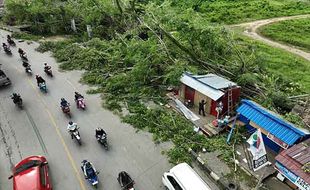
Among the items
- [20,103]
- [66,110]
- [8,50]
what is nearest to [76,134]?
[66,110]

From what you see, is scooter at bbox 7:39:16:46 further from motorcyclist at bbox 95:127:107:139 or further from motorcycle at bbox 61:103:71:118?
motorcyclist at bbox 95:127:107:139

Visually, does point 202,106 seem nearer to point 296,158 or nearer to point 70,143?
point 296,158

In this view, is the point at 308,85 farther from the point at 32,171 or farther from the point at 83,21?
the point at 83,21

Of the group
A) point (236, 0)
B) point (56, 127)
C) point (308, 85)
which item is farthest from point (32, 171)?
point (236, 0)

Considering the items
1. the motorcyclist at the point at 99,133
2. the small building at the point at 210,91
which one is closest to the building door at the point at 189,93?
the small building at the point at 210,91

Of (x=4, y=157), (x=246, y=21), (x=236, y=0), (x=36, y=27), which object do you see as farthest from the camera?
(x=236, y=0)

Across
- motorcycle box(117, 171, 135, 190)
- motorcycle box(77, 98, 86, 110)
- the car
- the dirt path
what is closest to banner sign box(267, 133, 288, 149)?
motorcycle box(117, 171, 135, 190)
